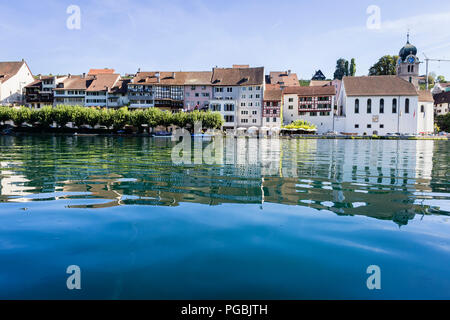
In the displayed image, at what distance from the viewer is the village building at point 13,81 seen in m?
98.3

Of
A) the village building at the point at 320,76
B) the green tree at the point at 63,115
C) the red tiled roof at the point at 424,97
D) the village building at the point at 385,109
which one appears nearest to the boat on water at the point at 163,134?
the green tree at the point at 63,115

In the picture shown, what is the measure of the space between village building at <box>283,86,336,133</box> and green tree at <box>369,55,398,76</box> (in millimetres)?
31733

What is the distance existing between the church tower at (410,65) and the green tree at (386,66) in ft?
31.5

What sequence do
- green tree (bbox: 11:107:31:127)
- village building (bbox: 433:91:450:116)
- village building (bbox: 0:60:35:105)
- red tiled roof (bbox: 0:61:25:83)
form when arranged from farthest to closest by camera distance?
village building (bbox: 433:91:450:116)
red tiled roof (bbox: 0:61:25:83)
village building (bbox: 0:60:35:105)
green tree (bbox: 11:107:31:127)

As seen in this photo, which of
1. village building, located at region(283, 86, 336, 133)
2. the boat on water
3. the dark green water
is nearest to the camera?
the dark green water

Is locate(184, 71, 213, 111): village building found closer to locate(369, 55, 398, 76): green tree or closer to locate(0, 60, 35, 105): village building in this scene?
locate(0, 60, 35, 105): village building

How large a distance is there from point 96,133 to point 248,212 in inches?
3165

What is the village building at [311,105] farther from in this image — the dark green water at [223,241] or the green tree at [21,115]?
the dark green water at [223,241]

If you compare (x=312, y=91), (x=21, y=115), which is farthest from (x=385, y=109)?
(x=21, y=115)

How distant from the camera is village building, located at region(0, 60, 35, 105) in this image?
9831cm

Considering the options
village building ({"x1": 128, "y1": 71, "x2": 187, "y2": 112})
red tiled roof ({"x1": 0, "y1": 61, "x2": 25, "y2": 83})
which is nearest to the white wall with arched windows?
village building ({"x1": 128, "y1": 71, "x2": 187, "y2": 112})

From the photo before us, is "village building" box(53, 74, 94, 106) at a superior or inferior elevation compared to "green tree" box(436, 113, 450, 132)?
superior

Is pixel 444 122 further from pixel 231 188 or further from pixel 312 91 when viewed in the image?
pixel 231 188
